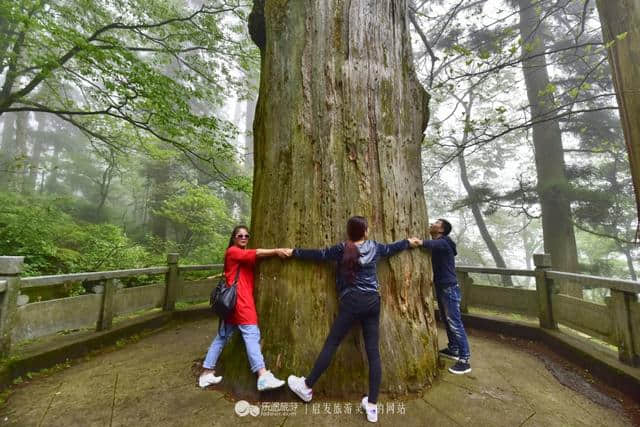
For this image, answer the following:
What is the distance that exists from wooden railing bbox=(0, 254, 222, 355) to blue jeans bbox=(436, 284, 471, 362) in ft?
15.2

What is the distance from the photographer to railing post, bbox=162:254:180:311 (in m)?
5.45

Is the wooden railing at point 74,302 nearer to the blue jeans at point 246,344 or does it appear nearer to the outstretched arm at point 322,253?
the blue jeans at point 246,344

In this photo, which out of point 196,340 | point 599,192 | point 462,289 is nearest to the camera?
point 196,340

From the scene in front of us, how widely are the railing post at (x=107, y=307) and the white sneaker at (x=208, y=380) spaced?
233cm

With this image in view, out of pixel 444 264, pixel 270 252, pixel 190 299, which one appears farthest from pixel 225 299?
pixel 190 299

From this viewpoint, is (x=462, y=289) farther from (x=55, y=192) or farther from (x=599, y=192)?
(x=55, y=192)

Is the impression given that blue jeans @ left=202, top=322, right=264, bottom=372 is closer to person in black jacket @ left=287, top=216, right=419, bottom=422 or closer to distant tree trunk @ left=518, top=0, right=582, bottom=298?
person in black jacket @ left=287, top=216, right=419, bottom=422

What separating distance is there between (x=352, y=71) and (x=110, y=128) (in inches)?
332

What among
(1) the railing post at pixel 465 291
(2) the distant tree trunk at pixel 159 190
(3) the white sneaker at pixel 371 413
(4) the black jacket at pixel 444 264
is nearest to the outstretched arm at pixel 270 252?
(3) the white sneaker at pixel 371 413

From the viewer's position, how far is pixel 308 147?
116 inches

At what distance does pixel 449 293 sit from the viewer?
3.39 meters

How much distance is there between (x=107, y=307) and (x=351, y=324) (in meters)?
3.82

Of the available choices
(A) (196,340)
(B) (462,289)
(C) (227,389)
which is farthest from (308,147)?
(B) (462,289)

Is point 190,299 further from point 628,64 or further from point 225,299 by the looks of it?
point 628,64
